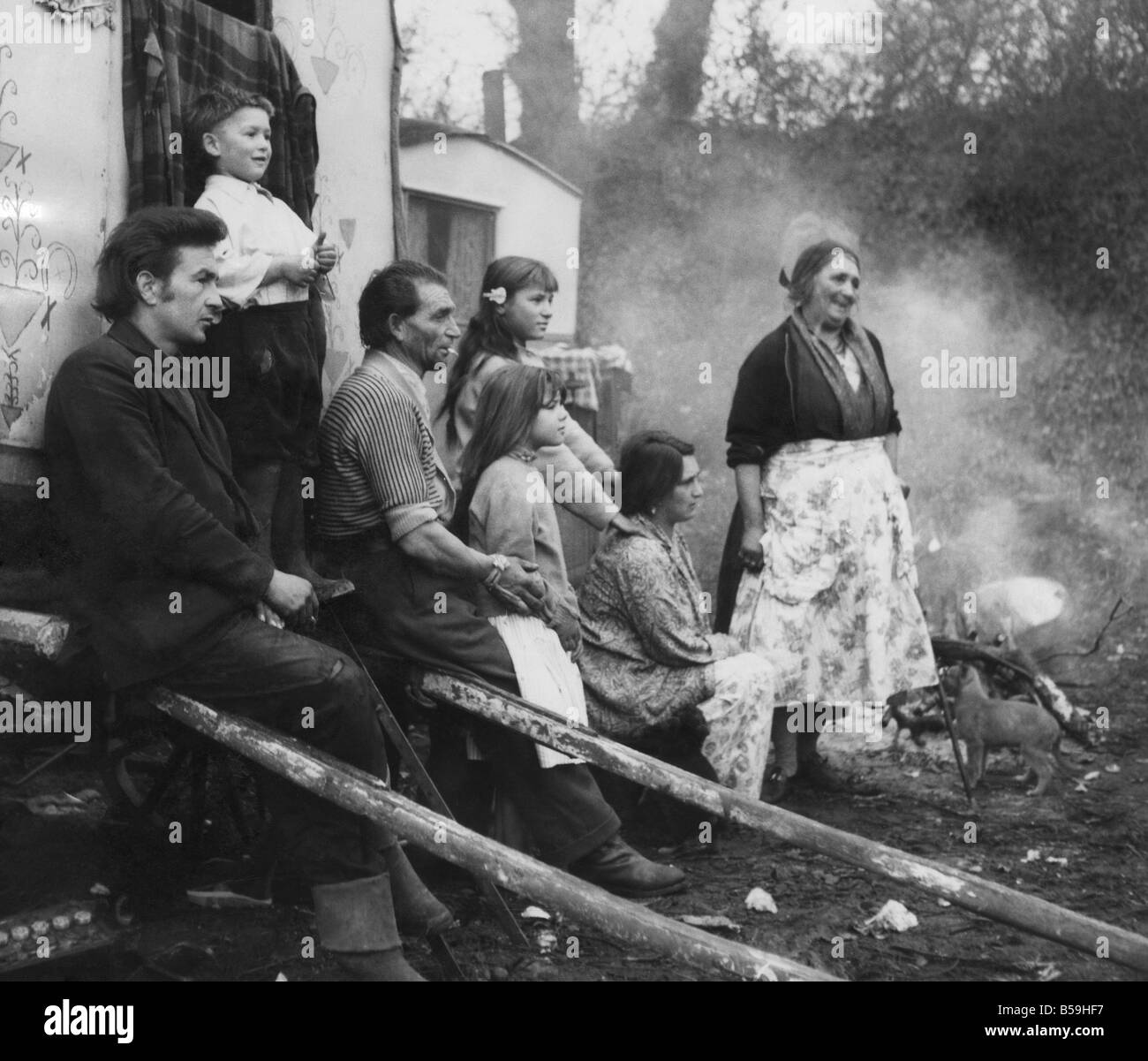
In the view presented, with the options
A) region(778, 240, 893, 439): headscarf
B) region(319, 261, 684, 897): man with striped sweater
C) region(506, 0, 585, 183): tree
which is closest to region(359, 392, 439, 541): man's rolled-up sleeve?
region(319, 261, 684, 897): man with striped sweater

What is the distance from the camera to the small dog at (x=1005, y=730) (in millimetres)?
5340

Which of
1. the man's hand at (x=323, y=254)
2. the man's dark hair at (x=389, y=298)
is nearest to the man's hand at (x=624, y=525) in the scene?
the man's dark hair at (x=389, y=298)

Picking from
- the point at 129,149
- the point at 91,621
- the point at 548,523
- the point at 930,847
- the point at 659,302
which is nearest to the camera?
the point at 91,621

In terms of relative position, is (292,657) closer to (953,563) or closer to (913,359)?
(953,563)

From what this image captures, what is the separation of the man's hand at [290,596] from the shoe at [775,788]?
238cm

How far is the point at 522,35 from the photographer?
8.20 meters

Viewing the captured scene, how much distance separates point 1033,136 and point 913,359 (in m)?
1.64

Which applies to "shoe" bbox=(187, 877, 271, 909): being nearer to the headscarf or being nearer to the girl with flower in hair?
the girl with flower in hair

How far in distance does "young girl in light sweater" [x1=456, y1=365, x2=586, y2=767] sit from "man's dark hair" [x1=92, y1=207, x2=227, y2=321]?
1239 millimetres

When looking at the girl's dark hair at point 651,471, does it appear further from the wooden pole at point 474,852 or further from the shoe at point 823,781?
the wooden pole at point 474,852

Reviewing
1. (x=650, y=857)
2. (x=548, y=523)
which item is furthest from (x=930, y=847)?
(x=548, y=523)

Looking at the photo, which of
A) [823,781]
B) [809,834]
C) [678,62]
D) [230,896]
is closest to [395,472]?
[230,896]

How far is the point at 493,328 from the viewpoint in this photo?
489cm

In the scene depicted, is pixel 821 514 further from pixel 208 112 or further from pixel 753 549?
pixel 208 112
